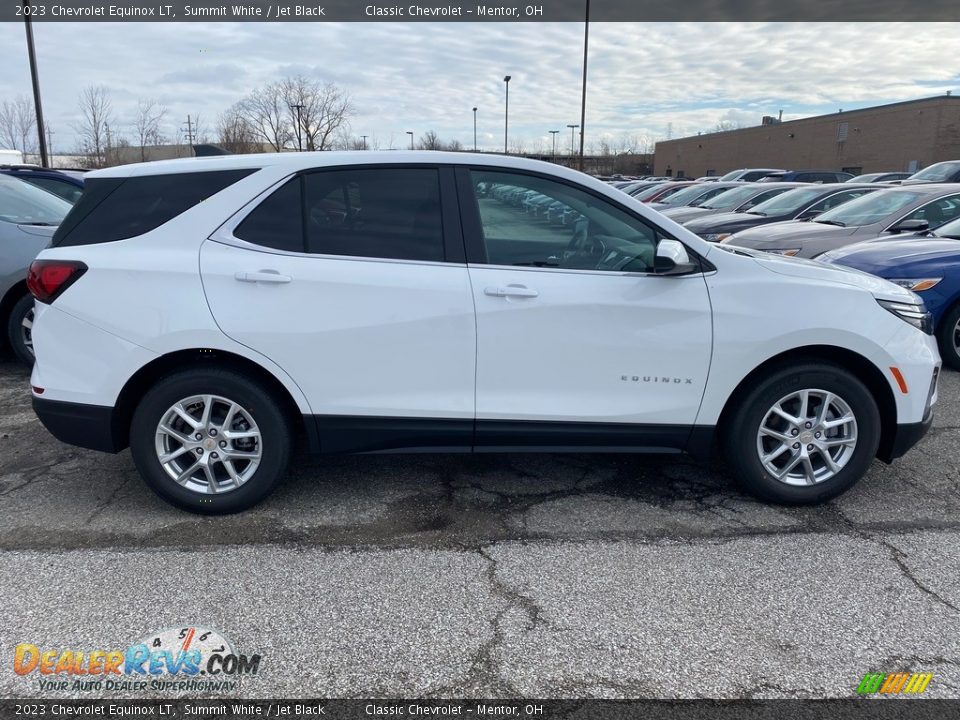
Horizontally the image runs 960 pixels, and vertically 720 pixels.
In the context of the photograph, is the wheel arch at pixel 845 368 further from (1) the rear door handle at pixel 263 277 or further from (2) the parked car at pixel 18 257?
(2) the parked car at pixel 18 257

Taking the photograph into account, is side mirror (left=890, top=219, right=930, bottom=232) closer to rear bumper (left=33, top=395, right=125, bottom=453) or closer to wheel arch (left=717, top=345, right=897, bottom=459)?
wheel arch (left=717, top=345, right=897, bottom=459)

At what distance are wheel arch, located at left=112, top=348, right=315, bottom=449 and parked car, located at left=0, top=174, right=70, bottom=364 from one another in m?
3.22

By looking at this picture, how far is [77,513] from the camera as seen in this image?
3.78 metres

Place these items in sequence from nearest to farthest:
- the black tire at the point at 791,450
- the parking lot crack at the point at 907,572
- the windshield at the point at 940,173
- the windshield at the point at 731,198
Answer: the parking lot crack at the point at 907,572 → the black tire at the point at 791,450 → the windshield at the point at 731,198 → the windshield at the point at 940,173

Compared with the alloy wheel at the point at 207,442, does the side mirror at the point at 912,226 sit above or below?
above

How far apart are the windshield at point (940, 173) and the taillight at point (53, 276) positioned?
20.9m

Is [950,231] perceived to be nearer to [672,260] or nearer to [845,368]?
[845,368]

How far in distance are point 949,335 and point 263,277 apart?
6038mm

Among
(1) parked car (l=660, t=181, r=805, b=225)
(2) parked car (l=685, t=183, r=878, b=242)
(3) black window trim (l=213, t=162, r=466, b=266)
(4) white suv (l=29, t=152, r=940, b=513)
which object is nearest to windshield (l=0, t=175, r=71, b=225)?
(4) white suv (l=29, t=152, r=940, b=513)

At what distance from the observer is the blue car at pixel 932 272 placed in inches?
246

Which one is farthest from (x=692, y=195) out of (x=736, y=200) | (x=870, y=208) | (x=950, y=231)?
(x=950, y=231)

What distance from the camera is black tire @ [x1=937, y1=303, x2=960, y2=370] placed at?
20.9 ft

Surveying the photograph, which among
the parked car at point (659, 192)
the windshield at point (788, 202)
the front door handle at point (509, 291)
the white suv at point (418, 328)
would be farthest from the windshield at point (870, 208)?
the parked car at point (659, 192)

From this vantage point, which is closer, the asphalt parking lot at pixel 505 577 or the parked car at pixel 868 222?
the asphalt parking lot at pixel 505 577
